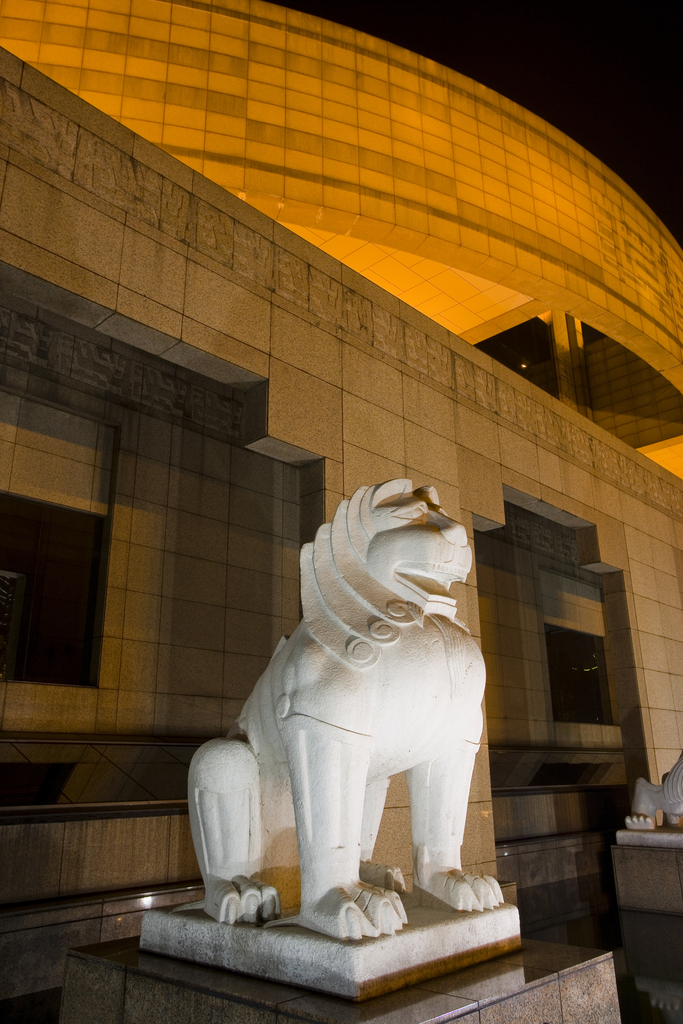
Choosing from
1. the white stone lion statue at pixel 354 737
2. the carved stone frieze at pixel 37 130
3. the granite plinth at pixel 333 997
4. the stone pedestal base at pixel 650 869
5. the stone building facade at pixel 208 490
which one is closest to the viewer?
the granite plinth at pixel 333 997

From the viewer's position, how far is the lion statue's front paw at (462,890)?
237 cm

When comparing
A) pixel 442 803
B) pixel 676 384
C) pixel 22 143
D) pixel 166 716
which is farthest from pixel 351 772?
pixel 676 384

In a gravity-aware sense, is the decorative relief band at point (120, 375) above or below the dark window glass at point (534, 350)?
below

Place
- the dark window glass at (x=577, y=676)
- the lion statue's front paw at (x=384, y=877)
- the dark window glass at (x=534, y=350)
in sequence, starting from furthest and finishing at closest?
the dark window glass at (x=534, y=350) → the dark window glass at (x=577, y=676) → the lion statue's front paw at (x=384, y=877)

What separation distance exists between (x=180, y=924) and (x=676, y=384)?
484 inches

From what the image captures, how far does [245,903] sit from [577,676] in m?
12.9

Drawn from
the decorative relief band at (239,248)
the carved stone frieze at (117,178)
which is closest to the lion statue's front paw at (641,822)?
the decorative relief band at (239,248)

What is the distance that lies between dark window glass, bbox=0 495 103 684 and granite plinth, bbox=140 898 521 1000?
5.82 m

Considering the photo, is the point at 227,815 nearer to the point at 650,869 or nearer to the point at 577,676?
the point at 650,869

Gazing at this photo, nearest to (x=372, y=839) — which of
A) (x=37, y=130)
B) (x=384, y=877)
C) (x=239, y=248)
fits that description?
(x=384, y=877)

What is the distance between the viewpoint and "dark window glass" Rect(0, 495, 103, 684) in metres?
7.79

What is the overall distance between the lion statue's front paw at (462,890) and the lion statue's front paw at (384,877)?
16 cm

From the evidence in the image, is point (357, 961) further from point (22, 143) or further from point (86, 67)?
point (86, 67)

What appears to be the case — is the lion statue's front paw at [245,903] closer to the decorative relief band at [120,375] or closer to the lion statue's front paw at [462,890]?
the lion statue's front paw at [462,890]
